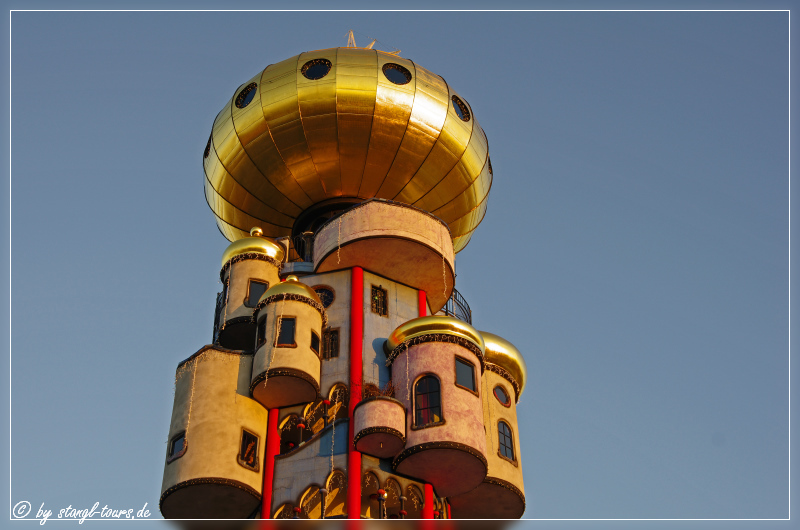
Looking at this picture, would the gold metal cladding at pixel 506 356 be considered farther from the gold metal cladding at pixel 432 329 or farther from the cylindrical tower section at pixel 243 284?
the cylindrical tower section at pixel 243 284

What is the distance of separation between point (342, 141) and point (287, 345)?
20.4 ft

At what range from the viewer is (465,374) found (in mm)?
23484

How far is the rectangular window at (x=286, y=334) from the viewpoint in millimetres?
23609

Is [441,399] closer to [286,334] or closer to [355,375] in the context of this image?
[355,375]

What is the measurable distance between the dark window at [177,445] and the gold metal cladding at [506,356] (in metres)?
7.59

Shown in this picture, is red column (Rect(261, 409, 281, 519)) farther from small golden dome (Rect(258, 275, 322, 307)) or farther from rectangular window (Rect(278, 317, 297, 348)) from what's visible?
small golden dome (Rect(258, 275, 322, 307))

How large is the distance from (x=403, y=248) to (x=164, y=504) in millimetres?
7868

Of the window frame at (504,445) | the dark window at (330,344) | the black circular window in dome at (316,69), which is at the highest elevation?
the black circular window in dome at (316,69)

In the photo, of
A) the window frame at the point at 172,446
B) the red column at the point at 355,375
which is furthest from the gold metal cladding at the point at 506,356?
the window frame at the point at 172,446

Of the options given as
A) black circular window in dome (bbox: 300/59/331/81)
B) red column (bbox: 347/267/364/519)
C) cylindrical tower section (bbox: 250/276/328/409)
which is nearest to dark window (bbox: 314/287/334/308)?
red column (bbox: 347/267/364/519)

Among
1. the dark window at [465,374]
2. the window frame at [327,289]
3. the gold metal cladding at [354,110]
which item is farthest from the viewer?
the gold metal cladding at [354,110]

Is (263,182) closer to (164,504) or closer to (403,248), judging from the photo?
(403,248)

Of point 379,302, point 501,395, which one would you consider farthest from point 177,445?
point 501,395

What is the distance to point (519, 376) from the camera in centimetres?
2719
